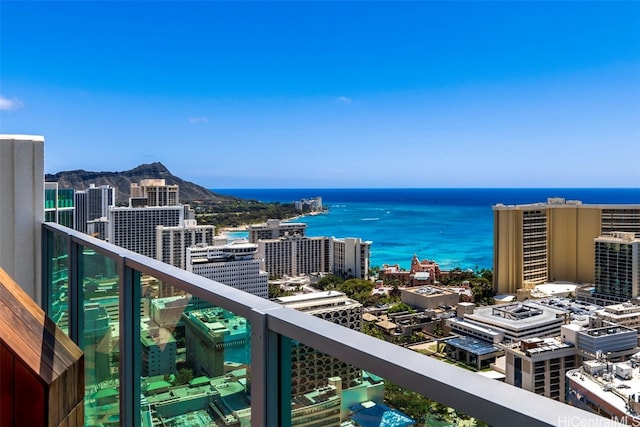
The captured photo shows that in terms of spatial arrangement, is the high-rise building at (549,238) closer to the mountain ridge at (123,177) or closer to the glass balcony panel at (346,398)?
the glass balcony panel at (346,398)

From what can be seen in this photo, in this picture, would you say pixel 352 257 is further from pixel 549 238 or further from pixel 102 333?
pixel 102 333

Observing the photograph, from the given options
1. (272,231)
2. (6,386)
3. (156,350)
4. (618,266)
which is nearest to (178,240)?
(272,231)

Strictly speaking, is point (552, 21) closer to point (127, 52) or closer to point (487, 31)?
point (487, 31)

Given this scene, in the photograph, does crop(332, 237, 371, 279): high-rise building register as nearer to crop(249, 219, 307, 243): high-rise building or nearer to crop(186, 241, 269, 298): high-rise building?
crop(249, 219, 307, 243): high-rise building

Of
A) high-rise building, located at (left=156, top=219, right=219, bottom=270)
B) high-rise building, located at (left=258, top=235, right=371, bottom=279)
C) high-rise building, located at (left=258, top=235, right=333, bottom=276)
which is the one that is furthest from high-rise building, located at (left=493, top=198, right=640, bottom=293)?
high-rise building, located at (left=156, top=219, right=219, bottom=270)

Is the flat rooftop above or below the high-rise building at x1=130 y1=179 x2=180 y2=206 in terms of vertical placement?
below
